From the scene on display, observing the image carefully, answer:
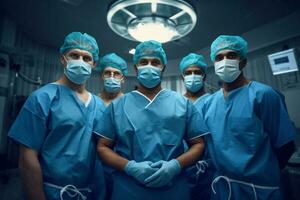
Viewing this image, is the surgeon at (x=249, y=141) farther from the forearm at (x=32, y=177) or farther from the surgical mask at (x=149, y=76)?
the forearm at (x=32, y=177)

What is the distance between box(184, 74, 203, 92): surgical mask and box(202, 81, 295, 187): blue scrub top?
1.72 feet

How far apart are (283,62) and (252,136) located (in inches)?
70.5

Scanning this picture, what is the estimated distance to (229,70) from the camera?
3.87 feet

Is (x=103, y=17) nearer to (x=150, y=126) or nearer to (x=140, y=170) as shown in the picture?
(x=150, y=126)

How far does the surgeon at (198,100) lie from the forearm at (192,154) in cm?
30

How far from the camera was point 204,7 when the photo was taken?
7.18 feet

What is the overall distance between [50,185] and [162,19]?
157 centimetres

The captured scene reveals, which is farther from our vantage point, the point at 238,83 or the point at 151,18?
the point at 151,18

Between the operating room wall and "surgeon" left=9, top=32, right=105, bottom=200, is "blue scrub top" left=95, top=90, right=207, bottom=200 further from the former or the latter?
the operating room wall

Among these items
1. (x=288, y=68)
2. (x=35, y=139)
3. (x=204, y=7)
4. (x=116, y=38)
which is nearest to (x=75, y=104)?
(x=35, y=139)

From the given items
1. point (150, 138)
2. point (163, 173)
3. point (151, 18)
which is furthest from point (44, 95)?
point (151, 18)

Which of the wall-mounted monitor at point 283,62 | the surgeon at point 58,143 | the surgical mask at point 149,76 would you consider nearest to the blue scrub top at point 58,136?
the surgeon at point 58,143

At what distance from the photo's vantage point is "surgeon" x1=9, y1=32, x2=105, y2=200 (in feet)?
3.25

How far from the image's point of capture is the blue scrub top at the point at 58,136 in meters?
1.00
